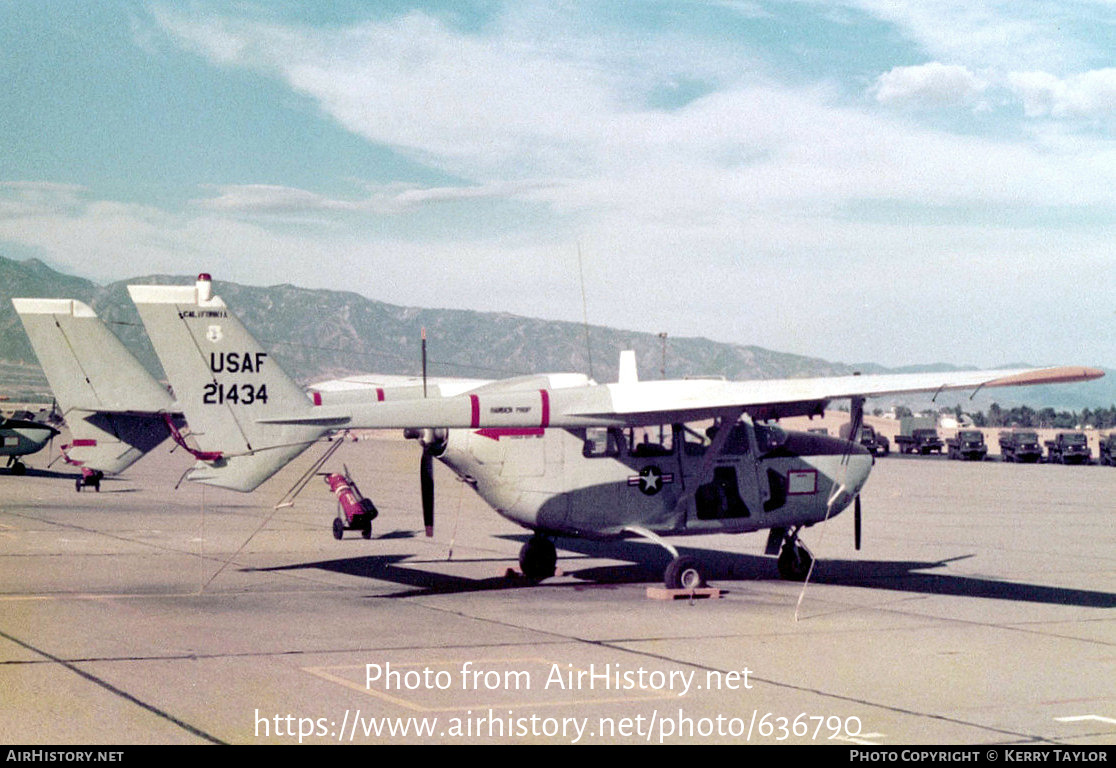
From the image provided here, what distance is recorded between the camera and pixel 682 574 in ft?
53.1

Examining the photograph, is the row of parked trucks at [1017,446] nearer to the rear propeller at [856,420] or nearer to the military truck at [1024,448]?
the military truck at [1024,448]

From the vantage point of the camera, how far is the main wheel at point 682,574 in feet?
52.9

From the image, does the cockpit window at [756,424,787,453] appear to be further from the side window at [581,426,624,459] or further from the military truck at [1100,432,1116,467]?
the military truck at [1100,432,1116,467]

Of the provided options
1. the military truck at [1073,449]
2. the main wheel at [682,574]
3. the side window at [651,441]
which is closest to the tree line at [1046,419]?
the military truck at [1073,449]

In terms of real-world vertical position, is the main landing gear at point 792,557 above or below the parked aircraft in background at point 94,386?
below

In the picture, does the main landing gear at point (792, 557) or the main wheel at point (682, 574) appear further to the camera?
the main landing gear at point (792, 557)

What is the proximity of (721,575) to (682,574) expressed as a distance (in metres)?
3.33

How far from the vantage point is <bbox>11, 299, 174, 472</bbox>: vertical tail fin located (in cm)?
2003

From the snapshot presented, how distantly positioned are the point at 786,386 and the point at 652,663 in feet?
18.2

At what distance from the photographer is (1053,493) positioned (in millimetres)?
40844

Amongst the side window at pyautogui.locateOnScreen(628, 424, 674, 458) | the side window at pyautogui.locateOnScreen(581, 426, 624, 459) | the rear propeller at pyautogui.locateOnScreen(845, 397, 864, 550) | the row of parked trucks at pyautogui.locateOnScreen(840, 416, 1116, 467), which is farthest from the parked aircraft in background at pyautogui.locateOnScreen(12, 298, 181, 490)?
the row of parked trucks at pyautogui.locateOnScreen(840, 416, 1116, 467)

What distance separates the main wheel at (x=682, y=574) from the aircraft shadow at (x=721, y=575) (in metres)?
1.81

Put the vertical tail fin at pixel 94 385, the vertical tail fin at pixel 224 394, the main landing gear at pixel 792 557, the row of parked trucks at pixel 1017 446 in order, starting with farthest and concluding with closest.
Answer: the row of parked trucks at pixel 1017 446 < the vertical tail fin at pixel 94 385 < the main landing gear at pixel 792 557 < the vertical tail fin at pixel 224 394
